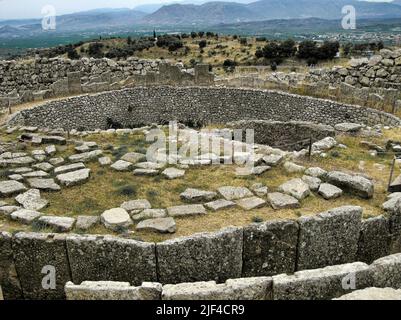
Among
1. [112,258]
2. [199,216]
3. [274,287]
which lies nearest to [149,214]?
[199,216]

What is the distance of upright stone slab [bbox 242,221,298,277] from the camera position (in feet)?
24.2

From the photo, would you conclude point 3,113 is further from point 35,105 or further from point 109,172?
point 109,172

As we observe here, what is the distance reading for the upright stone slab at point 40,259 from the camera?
23.9ft

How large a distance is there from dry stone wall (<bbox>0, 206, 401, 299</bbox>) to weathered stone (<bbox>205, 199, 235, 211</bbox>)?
1.79 m

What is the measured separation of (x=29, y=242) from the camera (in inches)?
288

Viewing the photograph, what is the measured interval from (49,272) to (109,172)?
4.31 m

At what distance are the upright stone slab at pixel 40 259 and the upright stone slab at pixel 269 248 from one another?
320 centimetres

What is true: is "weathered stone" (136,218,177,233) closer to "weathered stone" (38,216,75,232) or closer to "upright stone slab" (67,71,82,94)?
"weathered stone" (38,216,75,232)

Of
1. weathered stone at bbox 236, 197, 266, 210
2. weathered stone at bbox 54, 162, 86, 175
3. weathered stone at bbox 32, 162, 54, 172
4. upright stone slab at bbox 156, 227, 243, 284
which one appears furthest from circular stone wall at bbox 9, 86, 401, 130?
upright stone slab at bbox 156, 227, 243, 284

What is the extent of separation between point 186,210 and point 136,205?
1.16 m

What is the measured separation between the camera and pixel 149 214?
8.76 m

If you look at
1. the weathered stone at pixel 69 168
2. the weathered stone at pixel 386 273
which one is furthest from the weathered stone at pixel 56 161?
the weathered stone at pixel 386 273

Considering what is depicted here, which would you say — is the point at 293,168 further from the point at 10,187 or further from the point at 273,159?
the point at 10,187
